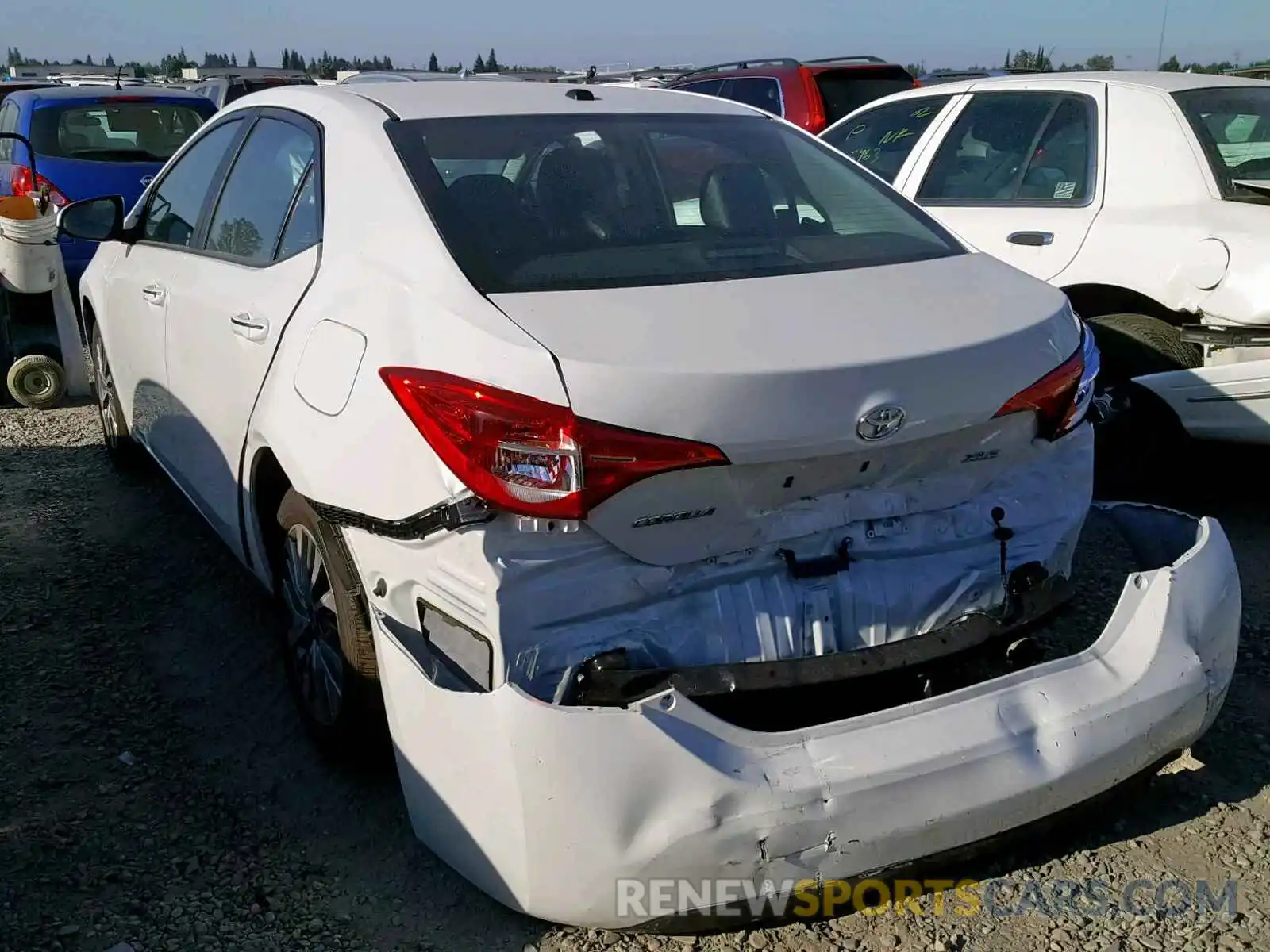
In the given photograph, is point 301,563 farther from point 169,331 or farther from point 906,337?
point 906,337

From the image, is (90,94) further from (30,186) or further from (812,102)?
(812,102)

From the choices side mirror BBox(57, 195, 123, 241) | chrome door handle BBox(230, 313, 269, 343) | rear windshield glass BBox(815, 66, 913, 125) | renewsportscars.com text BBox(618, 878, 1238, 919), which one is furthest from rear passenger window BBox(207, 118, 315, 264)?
rear windshield glass BBox(815, 66, 913, 125)

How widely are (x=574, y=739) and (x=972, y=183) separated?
13.7 ft

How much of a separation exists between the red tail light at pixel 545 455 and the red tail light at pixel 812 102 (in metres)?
7.76

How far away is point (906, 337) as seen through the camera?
2.33 meters

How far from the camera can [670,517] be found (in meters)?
2.17

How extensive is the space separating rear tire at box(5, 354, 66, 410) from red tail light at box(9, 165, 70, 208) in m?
1.71

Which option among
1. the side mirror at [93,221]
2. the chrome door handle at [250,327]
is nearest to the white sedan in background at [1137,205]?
the chrome door handle at [250,327]

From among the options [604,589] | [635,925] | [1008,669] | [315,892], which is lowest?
[315,892]

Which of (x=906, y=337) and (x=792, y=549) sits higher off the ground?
(x=906, y=337)

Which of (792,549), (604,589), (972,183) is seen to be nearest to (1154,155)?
(972,183)

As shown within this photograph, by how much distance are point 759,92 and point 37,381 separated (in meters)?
6.37

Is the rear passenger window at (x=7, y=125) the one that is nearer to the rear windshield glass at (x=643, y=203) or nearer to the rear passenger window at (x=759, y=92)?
the rear passenger window at (x=759, y=92)

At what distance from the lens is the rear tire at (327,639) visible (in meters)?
2.60
